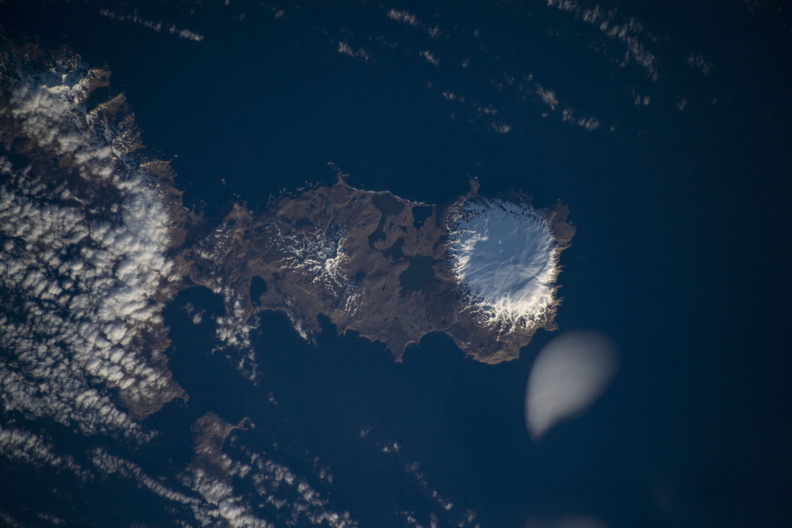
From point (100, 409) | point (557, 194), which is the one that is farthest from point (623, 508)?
point (100, 409)

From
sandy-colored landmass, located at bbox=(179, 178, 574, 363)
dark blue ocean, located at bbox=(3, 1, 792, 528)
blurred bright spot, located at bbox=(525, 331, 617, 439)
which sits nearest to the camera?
dark blue ocean, located at bbox=(3, 1, 792, 528)

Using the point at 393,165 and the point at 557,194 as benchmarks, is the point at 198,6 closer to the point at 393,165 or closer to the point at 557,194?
the point at 393,165

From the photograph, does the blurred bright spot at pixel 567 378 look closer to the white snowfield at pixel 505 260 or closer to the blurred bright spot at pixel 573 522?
the white snowfield at pixel 505 260

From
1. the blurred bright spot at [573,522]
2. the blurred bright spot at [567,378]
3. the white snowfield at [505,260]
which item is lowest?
the blurred bright spot at [573,522]

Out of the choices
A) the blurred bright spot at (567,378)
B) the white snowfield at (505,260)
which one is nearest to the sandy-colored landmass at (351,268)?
the white snowfield at (505,260)

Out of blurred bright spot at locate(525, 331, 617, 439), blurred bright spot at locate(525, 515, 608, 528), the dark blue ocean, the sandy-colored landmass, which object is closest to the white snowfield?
the sandy-colored landmass

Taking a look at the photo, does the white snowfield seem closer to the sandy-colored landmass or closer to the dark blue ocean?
the sandy-colored landmass

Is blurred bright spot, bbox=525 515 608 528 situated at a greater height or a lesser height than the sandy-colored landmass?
lesser
